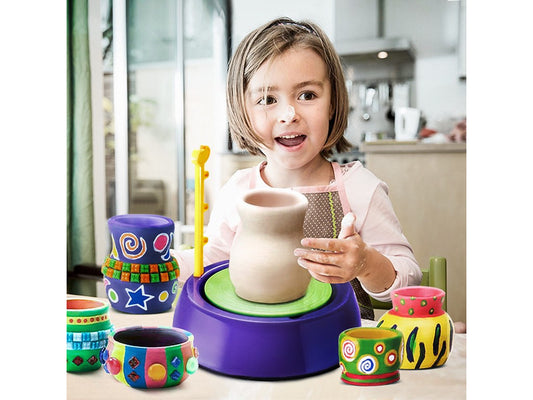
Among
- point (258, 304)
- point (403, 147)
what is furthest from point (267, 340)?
point (403, 147)

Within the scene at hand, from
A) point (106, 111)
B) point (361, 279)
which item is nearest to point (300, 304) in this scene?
point (361, 279)

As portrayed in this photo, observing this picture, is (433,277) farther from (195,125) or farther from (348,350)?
(195,125)

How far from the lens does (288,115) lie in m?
0.49

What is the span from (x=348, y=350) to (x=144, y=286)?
0.19 meters

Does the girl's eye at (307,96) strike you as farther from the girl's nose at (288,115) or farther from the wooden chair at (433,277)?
the wooden chair at (433,277)

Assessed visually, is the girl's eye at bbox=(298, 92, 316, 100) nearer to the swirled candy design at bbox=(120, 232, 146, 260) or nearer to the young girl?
the young girl

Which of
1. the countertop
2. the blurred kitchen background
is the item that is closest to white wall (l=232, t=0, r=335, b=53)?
the blurred kitchen background

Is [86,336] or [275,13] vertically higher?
[275,13]

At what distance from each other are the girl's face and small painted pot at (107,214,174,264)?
0.36 ft

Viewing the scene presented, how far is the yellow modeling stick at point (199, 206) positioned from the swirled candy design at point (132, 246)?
0.17 feet

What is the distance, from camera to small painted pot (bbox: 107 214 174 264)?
19.5 inches

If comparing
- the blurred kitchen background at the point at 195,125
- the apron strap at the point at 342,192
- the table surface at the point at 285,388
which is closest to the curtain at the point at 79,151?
the blurred kitchen background at the point at 195,125
